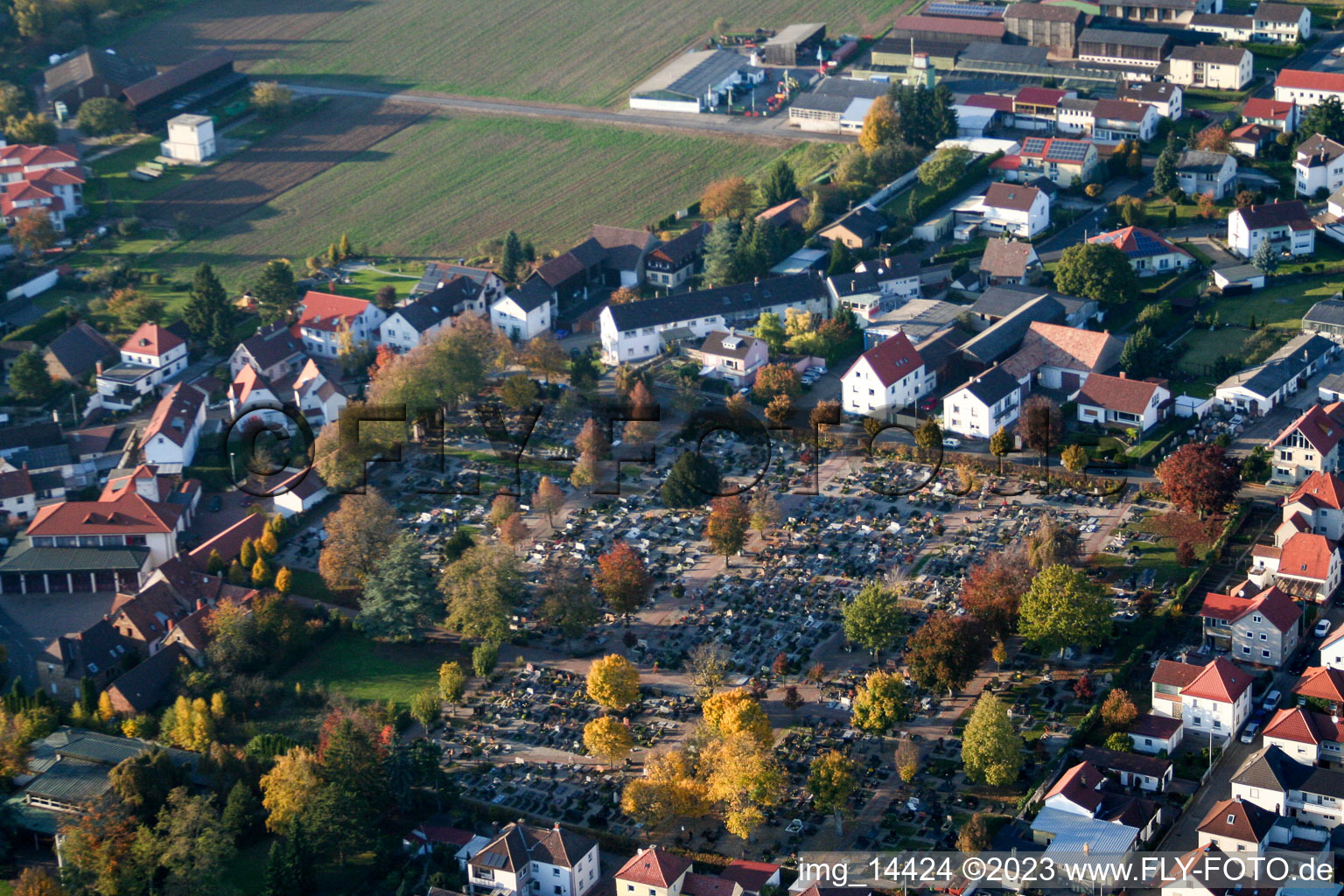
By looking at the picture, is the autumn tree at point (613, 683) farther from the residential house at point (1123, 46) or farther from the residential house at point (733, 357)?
the residential house at point (1123, 46)

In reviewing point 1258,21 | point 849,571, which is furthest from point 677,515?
point 1258,21

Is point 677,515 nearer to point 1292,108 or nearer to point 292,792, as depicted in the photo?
point 292,792

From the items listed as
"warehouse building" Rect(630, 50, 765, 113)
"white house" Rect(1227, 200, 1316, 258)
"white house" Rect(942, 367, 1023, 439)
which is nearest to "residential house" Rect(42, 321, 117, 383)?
"warehouse building" Rect(630, 50, 765, 113)

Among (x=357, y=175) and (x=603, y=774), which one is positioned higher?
(x=357, y=175)

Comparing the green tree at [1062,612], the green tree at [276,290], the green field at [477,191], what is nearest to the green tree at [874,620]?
the green tree at [1062,612]

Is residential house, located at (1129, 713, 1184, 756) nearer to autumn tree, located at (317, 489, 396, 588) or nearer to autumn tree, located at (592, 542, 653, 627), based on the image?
autumn tree, located at (592, 542, 653, 627)
